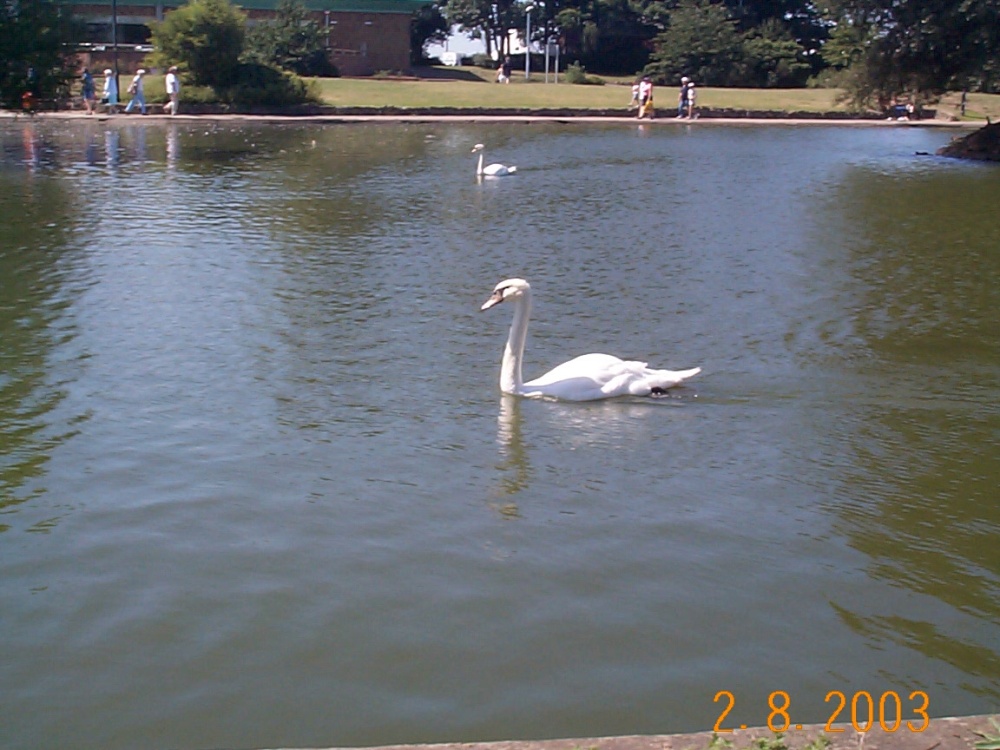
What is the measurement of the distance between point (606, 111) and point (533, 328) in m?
→ 34.1

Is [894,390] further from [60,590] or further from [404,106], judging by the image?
[404,106]

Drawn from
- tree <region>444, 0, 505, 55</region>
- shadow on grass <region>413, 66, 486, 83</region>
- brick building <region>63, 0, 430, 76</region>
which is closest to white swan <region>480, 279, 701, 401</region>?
brick building <region>63, 0, 430, 76</region>

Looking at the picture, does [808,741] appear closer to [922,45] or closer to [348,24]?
[922,45]

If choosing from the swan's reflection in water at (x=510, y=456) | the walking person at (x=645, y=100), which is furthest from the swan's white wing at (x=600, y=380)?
the walking person at (x=645, y=100)

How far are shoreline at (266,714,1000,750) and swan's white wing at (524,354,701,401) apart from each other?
5716mm

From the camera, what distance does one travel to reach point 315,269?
1557 centimetres

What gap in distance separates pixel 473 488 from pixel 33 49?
23.8 m

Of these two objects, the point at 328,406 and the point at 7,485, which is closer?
the point at 7,485

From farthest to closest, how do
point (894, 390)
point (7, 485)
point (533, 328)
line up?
point (533, 328)
point (894, 390)
point (7, 485)

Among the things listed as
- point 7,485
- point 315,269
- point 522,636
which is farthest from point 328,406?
point 315,269

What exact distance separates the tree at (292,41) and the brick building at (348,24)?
196cm

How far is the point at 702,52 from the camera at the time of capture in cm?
5719

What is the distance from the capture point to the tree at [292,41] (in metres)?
51.6

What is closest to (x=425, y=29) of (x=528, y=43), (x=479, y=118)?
(x=528, y=43)
